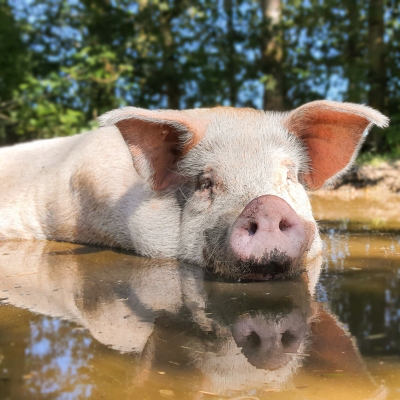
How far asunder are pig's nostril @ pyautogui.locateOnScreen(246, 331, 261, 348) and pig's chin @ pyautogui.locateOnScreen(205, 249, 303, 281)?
71 cm

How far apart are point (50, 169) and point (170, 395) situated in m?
3.60

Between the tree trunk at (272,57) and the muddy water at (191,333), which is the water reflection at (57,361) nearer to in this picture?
the muddy water at (191,333)

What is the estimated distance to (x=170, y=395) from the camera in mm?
1524

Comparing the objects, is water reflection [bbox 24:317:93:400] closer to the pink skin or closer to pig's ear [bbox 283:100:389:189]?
the pink skin

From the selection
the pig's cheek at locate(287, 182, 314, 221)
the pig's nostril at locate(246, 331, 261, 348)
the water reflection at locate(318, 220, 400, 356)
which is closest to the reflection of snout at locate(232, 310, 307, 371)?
the pig's nostril at locate(246, 331, 261, 348)

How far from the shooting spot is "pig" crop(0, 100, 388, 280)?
285 centimetres

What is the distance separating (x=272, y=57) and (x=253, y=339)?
34.8ft

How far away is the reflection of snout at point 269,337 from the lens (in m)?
1.81

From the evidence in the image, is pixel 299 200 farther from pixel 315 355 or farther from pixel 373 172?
pixel 373 172

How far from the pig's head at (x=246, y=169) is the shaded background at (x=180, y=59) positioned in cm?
680

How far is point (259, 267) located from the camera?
2.86m

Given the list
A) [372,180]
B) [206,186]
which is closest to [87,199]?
[206,186]

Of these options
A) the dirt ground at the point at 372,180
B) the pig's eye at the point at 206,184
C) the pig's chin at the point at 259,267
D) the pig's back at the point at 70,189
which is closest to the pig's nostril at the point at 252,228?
the pig's chin at the point at 259,267

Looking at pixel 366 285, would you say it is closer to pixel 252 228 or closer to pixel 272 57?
pixel 252 228
